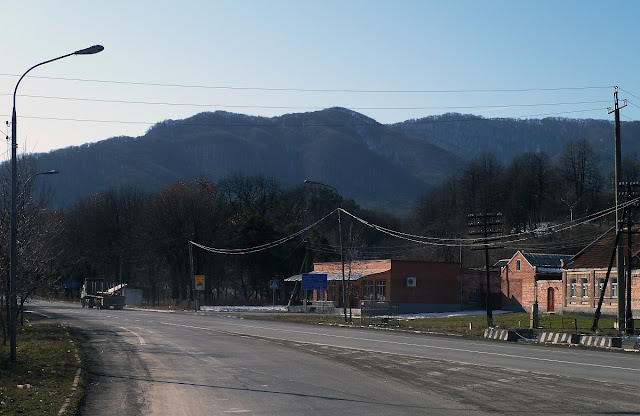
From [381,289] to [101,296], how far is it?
31.0 metres

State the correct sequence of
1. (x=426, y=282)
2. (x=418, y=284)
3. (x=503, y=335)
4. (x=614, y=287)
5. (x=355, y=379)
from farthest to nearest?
(x=426, y=282)
(x=418, y=284)
(x=614, y=287)
(x=503, y=335)
(x=355, y=379)

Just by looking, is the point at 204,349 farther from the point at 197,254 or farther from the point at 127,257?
the point at 127,257

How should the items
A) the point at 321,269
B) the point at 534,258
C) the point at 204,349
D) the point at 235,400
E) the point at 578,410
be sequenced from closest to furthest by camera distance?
the point at 578,410 < the point at 235,400 < the point at 204,349 < the point at 534,258 < the point at 321,269

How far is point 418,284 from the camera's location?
68.9 m

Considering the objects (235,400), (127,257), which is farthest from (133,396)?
(127,257)

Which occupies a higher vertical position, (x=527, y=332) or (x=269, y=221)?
(x=269, y=221)

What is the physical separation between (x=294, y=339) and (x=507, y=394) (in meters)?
17.7

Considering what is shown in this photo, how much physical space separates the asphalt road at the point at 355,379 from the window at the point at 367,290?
43.2m

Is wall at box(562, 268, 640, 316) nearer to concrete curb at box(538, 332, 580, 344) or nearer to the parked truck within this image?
concrete curb at box(538, 332, 580, 344)

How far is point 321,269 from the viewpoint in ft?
269

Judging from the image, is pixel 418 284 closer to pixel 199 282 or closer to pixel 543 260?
pixel 543 260

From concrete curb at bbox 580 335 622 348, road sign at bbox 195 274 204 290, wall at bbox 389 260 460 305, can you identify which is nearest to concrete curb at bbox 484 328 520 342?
concrete curb at bbox 580 335 622 348

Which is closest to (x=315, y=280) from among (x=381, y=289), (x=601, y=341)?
(x=381, y=289)

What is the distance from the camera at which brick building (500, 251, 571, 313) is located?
64.2m
